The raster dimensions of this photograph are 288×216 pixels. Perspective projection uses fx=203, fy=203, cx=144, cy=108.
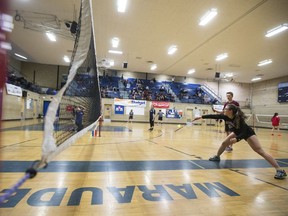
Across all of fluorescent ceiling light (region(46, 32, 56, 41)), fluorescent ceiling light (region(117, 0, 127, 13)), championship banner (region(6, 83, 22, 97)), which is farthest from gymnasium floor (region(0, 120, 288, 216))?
championship banner (region(6, 83, 22, 97))

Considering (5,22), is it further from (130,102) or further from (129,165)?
(130,102)

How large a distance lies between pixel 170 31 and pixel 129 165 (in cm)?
1216

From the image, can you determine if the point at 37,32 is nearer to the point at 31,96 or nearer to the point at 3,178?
the point at 31,96

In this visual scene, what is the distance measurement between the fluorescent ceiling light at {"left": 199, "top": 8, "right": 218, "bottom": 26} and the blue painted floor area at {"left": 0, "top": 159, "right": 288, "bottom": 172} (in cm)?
902

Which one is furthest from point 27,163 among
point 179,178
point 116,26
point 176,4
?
point 116,26

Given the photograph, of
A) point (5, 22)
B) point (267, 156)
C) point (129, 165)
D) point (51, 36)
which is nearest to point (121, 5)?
point (51, 36)

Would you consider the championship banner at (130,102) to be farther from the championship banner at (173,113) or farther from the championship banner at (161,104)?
the championship banner at (173,113)

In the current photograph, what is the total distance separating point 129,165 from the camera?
476 centimetres

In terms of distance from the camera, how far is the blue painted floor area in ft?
13.9

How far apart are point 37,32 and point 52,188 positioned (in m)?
16.3

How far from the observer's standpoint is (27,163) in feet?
14.9

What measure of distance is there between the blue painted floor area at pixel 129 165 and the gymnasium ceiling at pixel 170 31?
6358 millimetres

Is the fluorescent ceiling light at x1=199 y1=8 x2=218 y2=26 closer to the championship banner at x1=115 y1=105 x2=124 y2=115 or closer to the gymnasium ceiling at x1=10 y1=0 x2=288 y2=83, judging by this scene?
the gymnasium ceiling at x1=10 y1=0 x2=288 y2=83

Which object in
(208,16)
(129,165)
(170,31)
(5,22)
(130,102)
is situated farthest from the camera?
(130,102)
